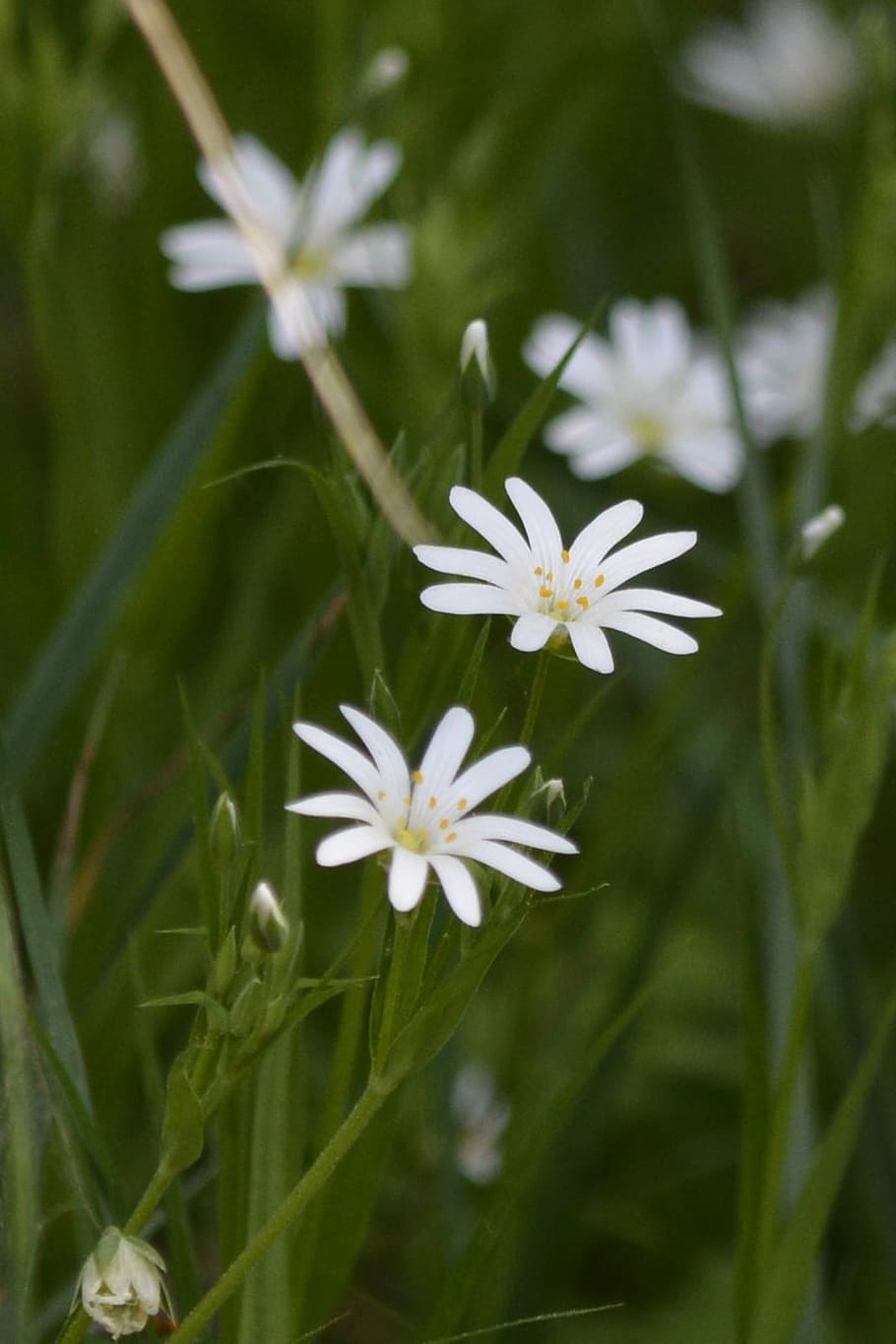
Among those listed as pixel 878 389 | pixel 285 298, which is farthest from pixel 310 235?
pixel 878 389

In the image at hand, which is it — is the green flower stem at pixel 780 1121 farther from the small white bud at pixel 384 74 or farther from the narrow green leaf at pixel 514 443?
the small white bud at pixel 384 74

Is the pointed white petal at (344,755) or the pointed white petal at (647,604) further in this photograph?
the pointed white petal at (647,604)

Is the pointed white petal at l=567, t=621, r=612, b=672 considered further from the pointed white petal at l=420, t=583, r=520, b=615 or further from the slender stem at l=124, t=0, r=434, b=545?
the slender stem at l=124, t=0, r=434, b=545

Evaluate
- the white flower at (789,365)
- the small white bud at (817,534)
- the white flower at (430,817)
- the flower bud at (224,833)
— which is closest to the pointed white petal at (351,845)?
the white flower at (430,817)

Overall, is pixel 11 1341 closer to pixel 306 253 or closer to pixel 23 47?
pixel 306 253

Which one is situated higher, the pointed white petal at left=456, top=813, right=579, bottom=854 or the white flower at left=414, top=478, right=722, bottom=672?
A: the white flower at left=414, top=478, right=722, bottom=672

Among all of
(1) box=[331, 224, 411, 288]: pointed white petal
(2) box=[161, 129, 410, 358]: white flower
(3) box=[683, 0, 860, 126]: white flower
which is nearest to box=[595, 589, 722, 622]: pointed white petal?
(2) box=[161, 129, 410, 358]: white flower

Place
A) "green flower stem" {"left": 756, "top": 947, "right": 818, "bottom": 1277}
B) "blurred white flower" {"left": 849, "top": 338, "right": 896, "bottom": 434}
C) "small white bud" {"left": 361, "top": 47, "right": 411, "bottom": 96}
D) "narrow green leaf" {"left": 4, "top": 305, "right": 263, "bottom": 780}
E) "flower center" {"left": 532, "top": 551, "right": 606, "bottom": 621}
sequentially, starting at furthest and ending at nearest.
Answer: "blurred white flower" {"left": 849, "top": 338, "right": 896, "bottom": 434}
"small white bud" {"left": 361, "top": 47, "right": 411, "bottom": 96}
"narrow green leaf" {"left": 4, "top": 305, "right": 263, "bottom": 780}
"green flower stem" {"left": 756, "top": 947, "right": 818, "bottom": 1277}
"flower center" {"left": 532, "top": 551, "right": 606, "bottom": 621}
